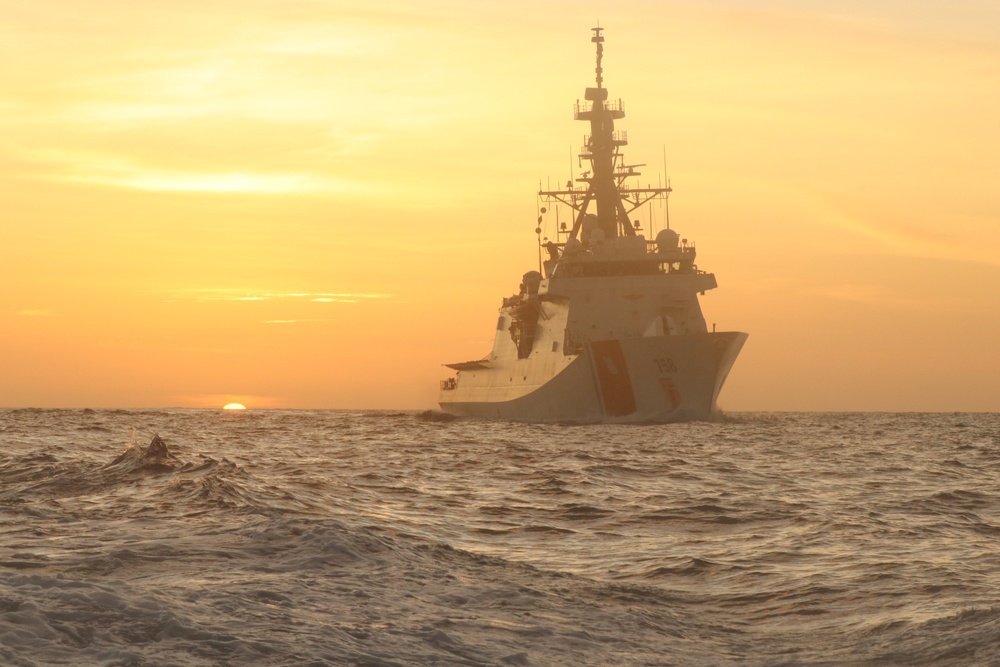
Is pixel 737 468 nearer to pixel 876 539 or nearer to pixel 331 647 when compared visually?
pixel 876 539

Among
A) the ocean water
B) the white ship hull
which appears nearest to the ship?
the white ship hull

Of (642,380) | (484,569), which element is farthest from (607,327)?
(484,569)

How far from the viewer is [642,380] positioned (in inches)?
1775

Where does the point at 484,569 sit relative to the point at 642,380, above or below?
below

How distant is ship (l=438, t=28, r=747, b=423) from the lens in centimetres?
4512

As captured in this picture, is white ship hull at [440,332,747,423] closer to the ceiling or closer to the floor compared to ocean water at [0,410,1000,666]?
closer to the ceiling

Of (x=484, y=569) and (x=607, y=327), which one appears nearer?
(x=484, y=569)

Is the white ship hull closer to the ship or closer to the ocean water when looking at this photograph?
the ship

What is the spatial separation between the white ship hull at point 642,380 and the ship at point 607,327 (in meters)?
0.04

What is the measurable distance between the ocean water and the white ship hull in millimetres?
25150

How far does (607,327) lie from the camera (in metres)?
48.3

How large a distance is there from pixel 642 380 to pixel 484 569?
35613mm

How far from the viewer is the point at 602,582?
9.65m

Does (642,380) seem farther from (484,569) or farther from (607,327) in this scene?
(484,569)
